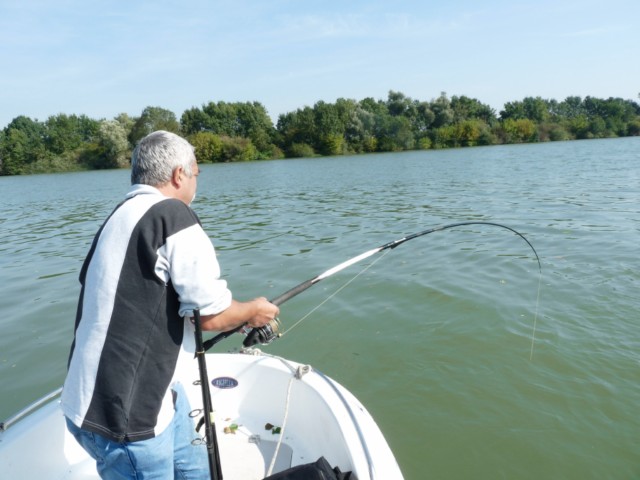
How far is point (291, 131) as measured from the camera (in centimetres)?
6475

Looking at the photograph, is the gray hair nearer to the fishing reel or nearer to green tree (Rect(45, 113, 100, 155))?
the fishing reel

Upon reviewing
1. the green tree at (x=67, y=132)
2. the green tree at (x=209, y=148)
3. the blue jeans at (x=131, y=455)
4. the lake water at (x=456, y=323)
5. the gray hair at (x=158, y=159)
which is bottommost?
the lake water at (x=456, y=323)

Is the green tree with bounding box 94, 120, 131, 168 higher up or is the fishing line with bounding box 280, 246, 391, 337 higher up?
the green tree with bounding box 94, 120, 131, 168

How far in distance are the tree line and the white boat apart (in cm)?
5549

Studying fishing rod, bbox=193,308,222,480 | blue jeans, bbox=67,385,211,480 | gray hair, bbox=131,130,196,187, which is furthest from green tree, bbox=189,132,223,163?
blue jeans, bbox=67,385,211,480

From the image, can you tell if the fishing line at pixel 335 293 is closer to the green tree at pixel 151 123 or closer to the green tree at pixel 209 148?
the green tree at pixel 209 148

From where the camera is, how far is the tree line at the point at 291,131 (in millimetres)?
58031

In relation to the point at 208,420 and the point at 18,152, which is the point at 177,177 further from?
the point at 18,152

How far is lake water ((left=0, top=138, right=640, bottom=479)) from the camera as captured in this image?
4258 mm

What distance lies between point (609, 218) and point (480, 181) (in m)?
9.53

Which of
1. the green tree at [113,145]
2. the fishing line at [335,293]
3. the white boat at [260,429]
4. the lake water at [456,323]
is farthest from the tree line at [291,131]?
the white boat at [260,429]

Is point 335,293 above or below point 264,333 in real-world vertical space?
below

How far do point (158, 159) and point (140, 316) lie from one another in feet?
2.19

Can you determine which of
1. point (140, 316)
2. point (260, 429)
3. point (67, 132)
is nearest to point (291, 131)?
point (67, 132)
